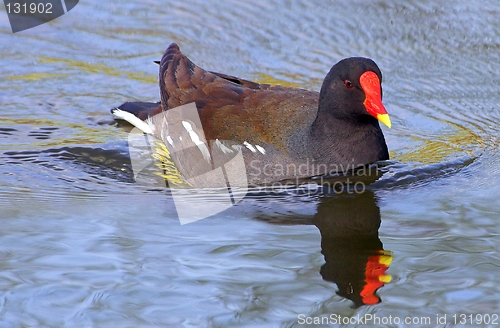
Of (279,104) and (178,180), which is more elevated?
(279,104)

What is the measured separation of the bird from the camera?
5281 mm

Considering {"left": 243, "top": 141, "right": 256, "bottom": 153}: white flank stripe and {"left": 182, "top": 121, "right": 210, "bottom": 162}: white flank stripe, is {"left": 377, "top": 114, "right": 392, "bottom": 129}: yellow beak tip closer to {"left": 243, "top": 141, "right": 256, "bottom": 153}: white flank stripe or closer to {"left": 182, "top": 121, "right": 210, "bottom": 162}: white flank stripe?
{"left": 243, "top": 141, "right": 256, "bottom": 153}: white flank stripe

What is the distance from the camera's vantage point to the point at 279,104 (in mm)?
5531

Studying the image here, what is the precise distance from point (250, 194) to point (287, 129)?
57 cm

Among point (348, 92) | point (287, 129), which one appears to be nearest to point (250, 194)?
point (287, 129)

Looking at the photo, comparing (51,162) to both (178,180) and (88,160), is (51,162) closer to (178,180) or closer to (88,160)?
(88,160)

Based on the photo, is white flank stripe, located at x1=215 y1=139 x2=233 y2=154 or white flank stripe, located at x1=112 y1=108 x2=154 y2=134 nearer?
white flank stripe, located at x1=215 y1=139 x2=233 y2=154

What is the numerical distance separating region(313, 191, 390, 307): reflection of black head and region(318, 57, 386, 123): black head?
57 cm

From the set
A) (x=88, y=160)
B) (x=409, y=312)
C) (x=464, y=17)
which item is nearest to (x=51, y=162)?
(x=88, y=160)

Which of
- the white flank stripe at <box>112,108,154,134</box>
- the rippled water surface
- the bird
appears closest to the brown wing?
the bird

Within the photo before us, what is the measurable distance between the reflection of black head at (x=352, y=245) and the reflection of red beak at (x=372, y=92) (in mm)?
548

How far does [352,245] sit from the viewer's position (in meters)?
4.32

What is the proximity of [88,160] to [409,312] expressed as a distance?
3009 millimetres

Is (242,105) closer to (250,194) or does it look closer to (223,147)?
(223,147)
